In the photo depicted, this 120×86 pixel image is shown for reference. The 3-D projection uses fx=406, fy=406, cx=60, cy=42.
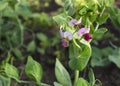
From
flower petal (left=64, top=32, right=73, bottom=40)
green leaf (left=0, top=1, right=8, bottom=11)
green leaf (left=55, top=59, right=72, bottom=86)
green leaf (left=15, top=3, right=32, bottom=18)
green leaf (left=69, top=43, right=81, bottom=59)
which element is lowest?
green leaf (left=55, top=59, right=72, bottom=86)

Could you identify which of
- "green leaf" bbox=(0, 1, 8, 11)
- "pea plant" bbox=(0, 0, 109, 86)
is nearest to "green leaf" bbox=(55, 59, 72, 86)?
"pea plant" bbox=(0, 0, 109, 86)

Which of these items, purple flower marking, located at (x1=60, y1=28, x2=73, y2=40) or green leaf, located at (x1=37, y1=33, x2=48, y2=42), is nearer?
purple flower marking, located at (x1=60, y1=28, x2=73, y2=40)

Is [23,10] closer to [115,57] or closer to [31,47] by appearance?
[31,47]

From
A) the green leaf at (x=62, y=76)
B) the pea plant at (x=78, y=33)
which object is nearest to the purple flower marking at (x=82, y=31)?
the pea plant at (x=78, y=33)

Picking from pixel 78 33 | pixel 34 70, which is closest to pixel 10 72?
pixel 34 70

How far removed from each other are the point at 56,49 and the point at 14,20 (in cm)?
27

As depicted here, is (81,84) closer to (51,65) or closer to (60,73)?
(60,73)

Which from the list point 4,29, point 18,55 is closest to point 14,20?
point 4,29

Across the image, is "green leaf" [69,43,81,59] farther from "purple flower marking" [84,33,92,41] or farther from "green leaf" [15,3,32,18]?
"green leaf" [15,3,32,18]

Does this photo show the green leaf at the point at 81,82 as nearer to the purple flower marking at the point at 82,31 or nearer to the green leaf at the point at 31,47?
the purple flower marking at the point at 82,31

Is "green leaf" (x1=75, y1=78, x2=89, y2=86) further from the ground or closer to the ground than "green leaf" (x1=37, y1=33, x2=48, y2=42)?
closer to the ground

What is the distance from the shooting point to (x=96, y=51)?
1896mm

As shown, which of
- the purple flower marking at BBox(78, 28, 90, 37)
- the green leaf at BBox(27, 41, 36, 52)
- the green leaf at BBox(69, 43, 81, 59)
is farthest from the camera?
the green leaf at BBox(27, 41, 36, 52)

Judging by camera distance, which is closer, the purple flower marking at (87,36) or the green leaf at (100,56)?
the purple flower marking at (87,36)
